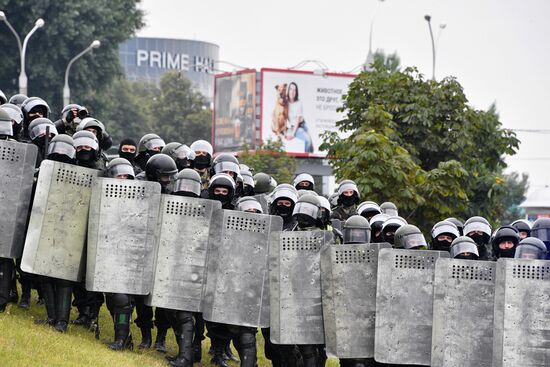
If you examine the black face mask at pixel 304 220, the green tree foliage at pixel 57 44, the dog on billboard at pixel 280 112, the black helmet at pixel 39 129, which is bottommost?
the black face mask at pixel 304 220

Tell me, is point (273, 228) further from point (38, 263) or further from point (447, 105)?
point (447, 105)

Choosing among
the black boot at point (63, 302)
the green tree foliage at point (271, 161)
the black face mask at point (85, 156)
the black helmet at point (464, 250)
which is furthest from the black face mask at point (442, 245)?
the green tree foliage at point (271, 161)

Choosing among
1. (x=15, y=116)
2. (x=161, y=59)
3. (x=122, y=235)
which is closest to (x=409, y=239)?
(x=122, y=235)

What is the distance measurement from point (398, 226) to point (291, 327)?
2175 mm

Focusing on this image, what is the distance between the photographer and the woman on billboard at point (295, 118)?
73.0 meters

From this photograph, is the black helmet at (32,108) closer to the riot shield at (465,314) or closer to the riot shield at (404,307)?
the riot shield at (404,307)

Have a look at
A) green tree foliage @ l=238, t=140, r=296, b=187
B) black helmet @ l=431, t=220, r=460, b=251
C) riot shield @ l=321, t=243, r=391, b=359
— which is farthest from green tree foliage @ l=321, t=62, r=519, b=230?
green tree foliage @ l=238, t=140, r=296, b=187

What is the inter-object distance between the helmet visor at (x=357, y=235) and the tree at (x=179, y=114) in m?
71.6

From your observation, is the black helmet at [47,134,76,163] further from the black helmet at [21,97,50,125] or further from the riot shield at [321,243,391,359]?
the riot shield at [321,243,391,359]

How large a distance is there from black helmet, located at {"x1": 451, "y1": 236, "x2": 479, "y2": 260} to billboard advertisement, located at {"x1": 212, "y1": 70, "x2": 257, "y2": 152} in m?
57.1

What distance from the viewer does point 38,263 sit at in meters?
14.7

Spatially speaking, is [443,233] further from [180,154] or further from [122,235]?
[180,154]

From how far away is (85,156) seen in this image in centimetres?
1533

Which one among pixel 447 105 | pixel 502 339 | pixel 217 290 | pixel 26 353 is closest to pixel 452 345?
pixel 502 339
